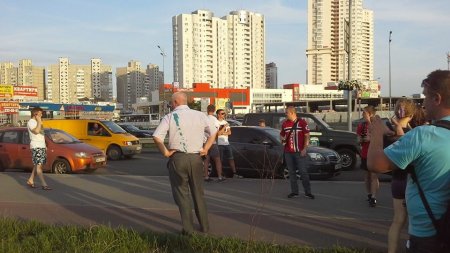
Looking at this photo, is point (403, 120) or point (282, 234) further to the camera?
point (282, 234)

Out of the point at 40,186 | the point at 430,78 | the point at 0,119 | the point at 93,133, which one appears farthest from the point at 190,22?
the point at 430,78

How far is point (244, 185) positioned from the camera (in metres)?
10.6

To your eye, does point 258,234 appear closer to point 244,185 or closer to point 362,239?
point 362,239

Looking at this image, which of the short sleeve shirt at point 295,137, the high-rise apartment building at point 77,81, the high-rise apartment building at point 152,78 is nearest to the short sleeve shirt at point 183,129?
the short sleeve shirt at point 295,137

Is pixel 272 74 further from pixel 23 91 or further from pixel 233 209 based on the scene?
pixel 233 209

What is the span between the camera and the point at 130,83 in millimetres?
160000

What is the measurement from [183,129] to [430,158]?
3943mm

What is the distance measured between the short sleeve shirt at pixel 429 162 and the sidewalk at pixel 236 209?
2.87 m

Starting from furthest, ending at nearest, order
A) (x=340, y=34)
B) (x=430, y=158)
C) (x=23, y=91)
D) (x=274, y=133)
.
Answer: (x=340, y=34), (x=23, y=91), (x=274, y=133), (x=430, y=158)

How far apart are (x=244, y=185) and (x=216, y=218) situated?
3464 millimetres

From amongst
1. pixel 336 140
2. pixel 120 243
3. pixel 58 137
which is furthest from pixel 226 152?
pixel 120 243

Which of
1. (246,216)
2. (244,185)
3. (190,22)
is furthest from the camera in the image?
(190,22)

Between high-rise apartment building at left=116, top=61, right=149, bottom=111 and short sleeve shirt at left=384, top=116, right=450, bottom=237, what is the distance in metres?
150

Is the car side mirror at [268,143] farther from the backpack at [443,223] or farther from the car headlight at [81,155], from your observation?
the backpack at [443,223]
